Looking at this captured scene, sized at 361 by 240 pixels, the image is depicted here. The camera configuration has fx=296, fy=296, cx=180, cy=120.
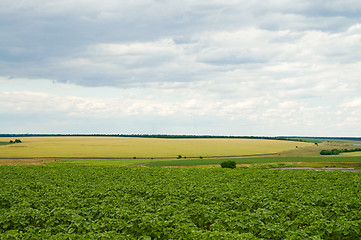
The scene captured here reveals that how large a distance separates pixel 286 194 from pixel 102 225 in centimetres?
1453

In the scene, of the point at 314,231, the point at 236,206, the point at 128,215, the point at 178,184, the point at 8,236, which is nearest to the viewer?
the point at 8,236

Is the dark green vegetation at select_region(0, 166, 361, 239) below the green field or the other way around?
the other way around

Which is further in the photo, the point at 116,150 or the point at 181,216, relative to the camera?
the point at 116,150

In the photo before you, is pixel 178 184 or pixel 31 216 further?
pixel 178 184

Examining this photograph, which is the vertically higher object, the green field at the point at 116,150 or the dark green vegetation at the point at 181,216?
the dark green vegetation at the point at 181,216

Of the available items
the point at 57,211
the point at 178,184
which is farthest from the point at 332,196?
the point at 57,211

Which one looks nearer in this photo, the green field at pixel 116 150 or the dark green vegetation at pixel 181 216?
the dark green vegetation at pixel 181 216

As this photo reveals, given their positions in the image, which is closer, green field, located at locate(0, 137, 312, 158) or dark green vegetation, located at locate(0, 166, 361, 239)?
dark green vegetation, located at locate(0, 166, 361, 239)

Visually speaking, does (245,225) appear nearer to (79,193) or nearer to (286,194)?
(286,194)

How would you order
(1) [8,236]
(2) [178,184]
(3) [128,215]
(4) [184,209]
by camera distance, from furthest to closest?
1. (2) [178,184]
2. (4) [184,209]
3. (3) [128,215]
4. (1) [8,236]

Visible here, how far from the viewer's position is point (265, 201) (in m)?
21.0

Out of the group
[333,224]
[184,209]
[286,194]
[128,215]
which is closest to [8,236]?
[128,215]

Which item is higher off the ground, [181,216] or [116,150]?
[181,216]

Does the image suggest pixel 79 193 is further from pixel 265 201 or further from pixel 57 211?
pixel 265 201
